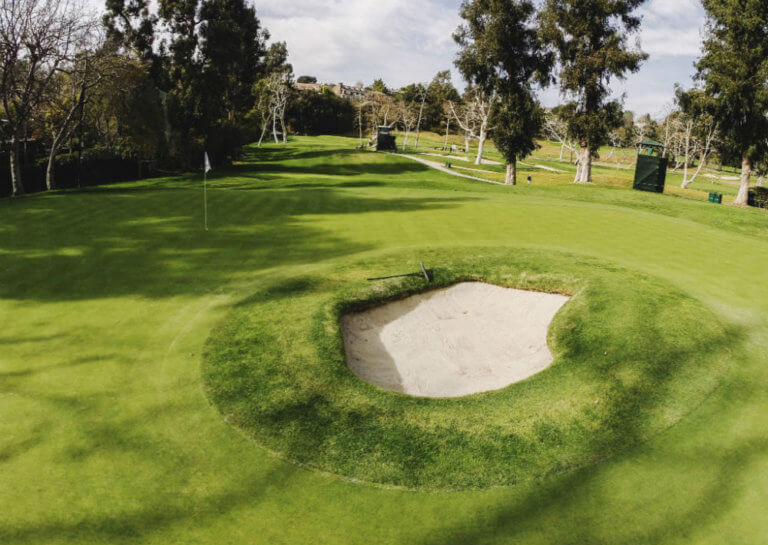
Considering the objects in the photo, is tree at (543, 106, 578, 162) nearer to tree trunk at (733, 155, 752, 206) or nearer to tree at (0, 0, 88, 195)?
tree trunk at (733, 155, 752, 206)

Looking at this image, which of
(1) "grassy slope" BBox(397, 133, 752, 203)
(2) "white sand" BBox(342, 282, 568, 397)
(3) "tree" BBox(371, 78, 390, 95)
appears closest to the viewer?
(2) "white sand" BBox(342, 282, 568, 397)

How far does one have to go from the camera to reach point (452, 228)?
18.5m

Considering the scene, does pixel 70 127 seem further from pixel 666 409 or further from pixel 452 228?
pixel 666 409

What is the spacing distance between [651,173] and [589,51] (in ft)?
36.8

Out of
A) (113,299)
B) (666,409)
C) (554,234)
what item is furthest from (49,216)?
(666,409)

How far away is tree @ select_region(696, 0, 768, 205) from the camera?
34.2 metres

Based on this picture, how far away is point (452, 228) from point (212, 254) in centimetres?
832

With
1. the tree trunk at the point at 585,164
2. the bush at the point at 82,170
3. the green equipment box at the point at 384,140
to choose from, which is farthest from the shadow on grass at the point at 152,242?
the green equipment box at the point at 384,140

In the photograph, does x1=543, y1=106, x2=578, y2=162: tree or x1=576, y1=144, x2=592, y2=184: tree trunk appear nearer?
x1=543, y1=106, x2=578, y2=162: tree

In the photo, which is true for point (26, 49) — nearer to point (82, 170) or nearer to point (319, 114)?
point (82, 170)

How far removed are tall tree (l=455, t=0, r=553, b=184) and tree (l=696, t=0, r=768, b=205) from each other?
11.1 meters

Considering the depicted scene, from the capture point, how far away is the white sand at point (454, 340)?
383 inches

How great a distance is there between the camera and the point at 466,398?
8516 millimetres

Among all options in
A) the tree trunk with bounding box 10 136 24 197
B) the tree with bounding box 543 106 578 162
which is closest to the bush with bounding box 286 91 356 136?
the tree with bounding box 543 106 578 162
